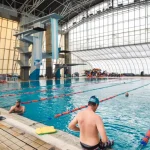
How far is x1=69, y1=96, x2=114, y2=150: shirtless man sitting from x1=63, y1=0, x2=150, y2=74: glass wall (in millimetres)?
31356

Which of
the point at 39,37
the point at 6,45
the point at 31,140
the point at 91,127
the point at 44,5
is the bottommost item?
the point at 31,140

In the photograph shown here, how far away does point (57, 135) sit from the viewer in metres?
3.77

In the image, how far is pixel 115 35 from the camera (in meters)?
34.7

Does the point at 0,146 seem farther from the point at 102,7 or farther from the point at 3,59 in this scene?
the point at 102,7

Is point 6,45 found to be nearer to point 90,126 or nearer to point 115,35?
point 115,35

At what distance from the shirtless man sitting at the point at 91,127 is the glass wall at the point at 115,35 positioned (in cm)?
3136

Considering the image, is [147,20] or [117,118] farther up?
[147,20]

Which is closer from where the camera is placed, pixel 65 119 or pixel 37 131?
pixel 37 131

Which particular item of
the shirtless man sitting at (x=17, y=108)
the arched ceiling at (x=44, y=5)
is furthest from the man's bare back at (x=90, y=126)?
the arched ceiling at (x=44, y=5)

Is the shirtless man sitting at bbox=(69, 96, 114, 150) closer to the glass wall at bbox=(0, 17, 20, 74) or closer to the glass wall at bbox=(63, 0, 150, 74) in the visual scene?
the glass wall at bbox=(0, 17, 20, 74)

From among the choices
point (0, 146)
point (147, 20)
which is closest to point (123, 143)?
point (0, 146)

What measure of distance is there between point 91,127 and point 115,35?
34200mm

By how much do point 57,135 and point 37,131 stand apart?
1.53ft

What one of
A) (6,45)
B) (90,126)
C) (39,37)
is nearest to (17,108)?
(90,126)
